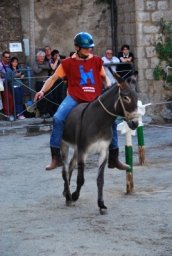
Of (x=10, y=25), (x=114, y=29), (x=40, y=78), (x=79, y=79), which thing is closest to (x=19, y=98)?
(x=40, y=78)

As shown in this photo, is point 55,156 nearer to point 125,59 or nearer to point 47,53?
point 47,53

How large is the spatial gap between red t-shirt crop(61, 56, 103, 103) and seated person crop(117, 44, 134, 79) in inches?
412

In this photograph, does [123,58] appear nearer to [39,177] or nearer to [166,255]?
[39,177]

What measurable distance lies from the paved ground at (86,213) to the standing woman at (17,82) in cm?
484

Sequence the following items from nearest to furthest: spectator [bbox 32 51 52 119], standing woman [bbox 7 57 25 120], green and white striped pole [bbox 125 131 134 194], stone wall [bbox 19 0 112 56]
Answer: green and white striped pole [bbox 125 131 134 194] → standing woman [bbox 7 57 25 120] → spectator [bbox 32 51 52 119] → stone wall [bbox 19 0 112 56]

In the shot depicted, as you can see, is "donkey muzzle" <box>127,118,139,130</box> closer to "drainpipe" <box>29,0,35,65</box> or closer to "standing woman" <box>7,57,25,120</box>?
"standing woman" <box>7,57,25,120</box>

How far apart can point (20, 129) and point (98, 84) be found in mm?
9317

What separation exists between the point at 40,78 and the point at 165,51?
11.6ft

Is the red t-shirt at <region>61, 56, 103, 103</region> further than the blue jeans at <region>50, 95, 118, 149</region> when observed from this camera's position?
No

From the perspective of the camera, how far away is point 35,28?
22109 mm

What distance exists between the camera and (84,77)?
34.7ft

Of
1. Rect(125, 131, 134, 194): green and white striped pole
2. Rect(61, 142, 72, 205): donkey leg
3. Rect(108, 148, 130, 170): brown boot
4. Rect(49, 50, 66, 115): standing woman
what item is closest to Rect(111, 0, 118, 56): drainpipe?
Rect(49, 50, 66, 115): standing woman

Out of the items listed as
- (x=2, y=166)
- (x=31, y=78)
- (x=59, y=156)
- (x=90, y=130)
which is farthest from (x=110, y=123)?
(x=31, y=78)

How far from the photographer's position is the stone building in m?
21.4
